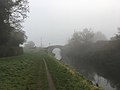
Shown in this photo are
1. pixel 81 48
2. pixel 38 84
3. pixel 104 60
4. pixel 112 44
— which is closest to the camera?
pixel 38 84

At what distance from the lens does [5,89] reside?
21.1 m

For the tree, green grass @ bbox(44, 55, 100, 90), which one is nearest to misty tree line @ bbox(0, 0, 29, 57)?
the tree

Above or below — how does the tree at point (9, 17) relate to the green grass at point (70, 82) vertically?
above

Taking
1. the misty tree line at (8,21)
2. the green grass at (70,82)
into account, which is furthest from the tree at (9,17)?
the green grass at (70,82)

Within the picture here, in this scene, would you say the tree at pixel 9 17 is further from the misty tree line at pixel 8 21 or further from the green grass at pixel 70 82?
the green grass at pixel 70 82

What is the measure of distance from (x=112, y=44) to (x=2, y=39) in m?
40.4

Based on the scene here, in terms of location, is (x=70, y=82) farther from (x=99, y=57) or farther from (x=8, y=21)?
(x=99, y=57)

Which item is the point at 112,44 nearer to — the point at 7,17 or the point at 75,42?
the point at 7,17

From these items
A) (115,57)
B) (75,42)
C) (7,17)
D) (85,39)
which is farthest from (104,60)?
(75,42)

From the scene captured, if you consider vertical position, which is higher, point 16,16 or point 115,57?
point 16,16

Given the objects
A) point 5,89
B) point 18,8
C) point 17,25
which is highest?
point 18,8

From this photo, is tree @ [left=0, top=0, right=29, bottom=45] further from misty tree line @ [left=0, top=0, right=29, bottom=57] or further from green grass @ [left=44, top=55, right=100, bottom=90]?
green grass @ [left=44, top=55, right=100, bottom=90]

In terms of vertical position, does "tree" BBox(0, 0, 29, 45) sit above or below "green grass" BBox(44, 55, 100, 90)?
above

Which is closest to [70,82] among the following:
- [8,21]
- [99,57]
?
[8,21]
